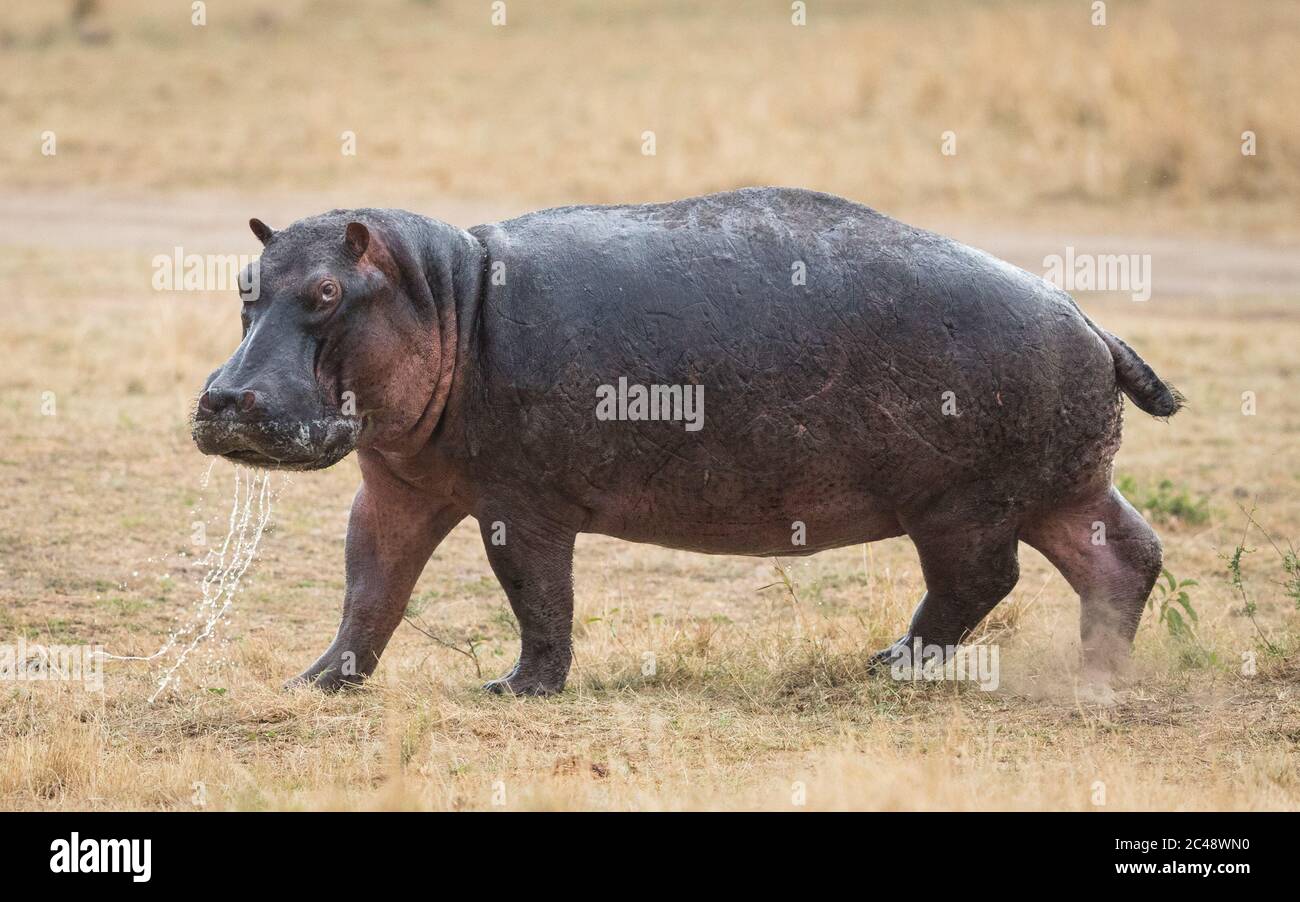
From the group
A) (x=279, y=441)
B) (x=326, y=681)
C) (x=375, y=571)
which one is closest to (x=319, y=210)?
(x=375, y=571)

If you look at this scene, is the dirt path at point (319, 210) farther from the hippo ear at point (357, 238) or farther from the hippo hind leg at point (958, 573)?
the hippo ear at point (357, 238)

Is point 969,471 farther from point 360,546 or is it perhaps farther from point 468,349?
point 360,546

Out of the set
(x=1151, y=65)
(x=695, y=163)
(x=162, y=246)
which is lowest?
(x=162, y=246)

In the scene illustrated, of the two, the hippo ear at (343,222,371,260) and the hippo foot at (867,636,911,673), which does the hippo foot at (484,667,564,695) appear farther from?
the hippo ear at (343,222,371,260)

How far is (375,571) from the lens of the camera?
26.9 feet

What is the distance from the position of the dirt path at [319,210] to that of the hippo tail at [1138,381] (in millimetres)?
12126

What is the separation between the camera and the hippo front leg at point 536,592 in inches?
304

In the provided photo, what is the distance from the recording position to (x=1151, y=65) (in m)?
27.5

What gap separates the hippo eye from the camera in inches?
280

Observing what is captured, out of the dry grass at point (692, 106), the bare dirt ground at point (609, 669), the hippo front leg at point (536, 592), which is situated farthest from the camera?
the dry grass at point (692, 106)

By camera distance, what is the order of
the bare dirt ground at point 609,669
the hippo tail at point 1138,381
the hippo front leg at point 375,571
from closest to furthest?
the bare dirt ground at point 609,669 → the hippo tail at point 1138,381 → the hippo front leg at point 375,571

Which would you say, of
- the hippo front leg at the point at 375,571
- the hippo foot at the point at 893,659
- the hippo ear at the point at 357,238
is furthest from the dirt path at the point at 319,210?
the hippo ear at the point at 357,238
